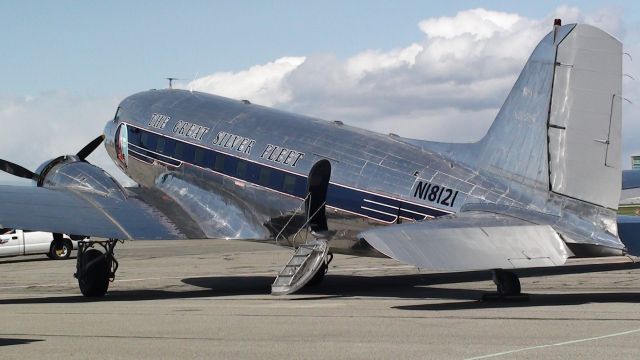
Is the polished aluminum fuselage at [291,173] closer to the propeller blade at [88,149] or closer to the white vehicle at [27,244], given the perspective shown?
the propeller blade at [88,149]

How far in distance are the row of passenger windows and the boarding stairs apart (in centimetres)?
88

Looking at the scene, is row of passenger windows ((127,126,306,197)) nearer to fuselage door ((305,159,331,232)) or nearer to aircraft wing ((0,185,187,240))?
fuselage door ((305,159,331,232))

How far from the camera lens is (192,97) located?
28266mm

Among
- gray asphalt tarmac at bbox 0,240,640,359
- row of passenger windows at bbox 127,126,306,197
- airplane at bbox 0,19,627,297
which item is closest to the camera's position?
gray asphalt tarmac at bbox 0,240,640,359

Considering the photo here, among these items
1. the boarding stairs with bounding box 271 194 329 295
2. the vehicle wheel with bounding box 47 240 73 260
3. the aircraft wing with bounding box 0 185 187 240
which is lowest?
the vehicle wheel with bounding box 47 240 73 260

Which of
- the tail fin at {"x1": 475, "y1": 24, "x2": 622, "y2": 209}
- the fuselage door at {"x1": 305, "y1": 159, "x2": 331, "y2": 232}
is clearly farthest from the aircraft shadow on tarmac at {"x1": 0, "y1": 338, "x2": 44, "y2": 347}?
the fuselage door at {"x1": 305, "y1": 159, "x2": 331, "y2": 232}

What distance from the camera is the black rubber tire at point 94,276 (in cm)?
2308

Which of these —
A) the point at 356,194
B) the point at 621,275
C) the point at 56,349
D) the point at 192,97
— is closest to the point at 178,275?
the point at 192,97

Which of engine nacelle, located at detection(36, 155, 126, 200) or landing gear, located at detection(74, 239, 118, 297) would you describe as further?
engine nacelle, located at detection(36, 155, 126, 200)

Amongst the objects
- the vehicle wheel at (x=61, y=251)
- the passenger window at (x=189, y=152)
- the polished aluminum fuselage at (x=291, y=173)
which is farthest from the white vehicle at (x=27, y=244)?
the passenger window at (x=189, y=152)

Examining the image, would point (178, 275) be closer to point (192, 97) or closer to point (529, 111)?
point (192, 97)

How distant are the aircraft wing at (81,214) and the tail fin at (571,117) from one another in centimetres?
881

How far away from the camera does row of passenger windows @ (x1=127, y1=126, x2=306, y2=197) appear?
76.7ft

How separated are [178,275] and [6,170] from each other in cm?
616
